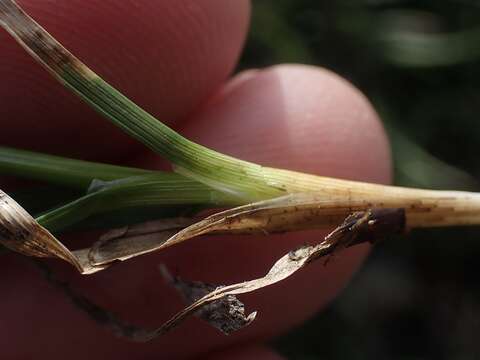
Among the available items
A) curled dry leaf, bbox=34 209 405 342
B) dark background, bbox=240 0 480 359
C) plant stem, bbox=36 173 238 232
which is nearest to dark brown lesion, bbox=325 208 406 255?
curled dry leaf, bbox=34 209 405 342

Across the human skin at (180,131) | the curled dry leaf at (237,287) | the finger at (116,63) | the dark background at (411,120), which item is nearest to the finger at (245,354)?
the human skin at (180,131)

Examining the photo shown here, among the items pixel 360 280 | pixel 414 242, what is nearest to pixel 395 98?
pixel 414 242

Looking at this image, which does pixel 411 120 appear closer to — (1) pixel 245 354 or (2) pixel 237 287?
(1) pixel 245 354

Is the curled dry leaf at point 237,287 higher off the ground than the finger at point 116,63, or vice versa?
the finger at point 116,63

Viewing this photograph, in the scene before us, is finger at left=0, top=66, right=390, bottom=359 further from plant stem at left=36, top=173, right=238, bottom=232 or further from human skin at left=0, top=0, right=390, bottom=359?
plant stem at left=36, top=173, right=238, bottom=232

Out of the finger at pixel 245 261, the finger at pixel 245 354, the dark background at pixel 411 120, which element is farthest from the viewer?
Answer: the dark background at pixel 411 120

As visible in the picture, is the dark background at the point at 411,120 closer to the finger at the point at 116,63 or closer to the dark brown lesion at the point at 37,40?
the finger at the point at 116,63
